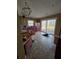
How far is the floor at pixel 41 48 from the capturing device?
1.03 meters

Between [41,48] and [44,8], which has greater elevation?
[44,8]

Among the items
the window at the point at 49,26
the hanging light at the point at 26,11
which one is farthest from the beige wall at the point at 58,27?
the hanging light at the point at 26,11

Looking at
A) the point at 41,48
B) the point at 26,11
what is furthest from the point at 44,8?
the point at 41,48

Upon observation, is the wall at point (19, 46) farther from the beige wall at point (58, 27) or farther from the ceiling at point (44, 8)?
the beige wall at point (58, 27)

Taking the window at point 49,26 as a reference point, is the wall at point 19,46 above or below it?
below

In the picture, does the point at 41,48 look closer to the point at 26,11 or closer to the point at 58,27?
the point at 58,27

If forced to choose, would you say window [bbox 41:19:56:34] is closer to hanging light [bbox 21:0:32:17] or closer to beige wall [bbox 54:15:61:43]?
beige wall [bbox 54:15:61:43]

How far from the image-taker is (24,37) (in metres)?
1.00

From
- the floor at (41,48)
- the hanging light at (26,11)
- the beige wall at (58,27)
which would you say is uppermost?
the hanging light at (26,11)

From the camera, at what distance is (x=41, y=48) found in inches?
41.2

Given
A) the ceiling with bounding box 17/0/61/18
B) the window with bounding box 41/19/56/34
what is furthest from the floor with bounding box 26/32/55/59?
the ceiling with bounding box 17/0/61/18
